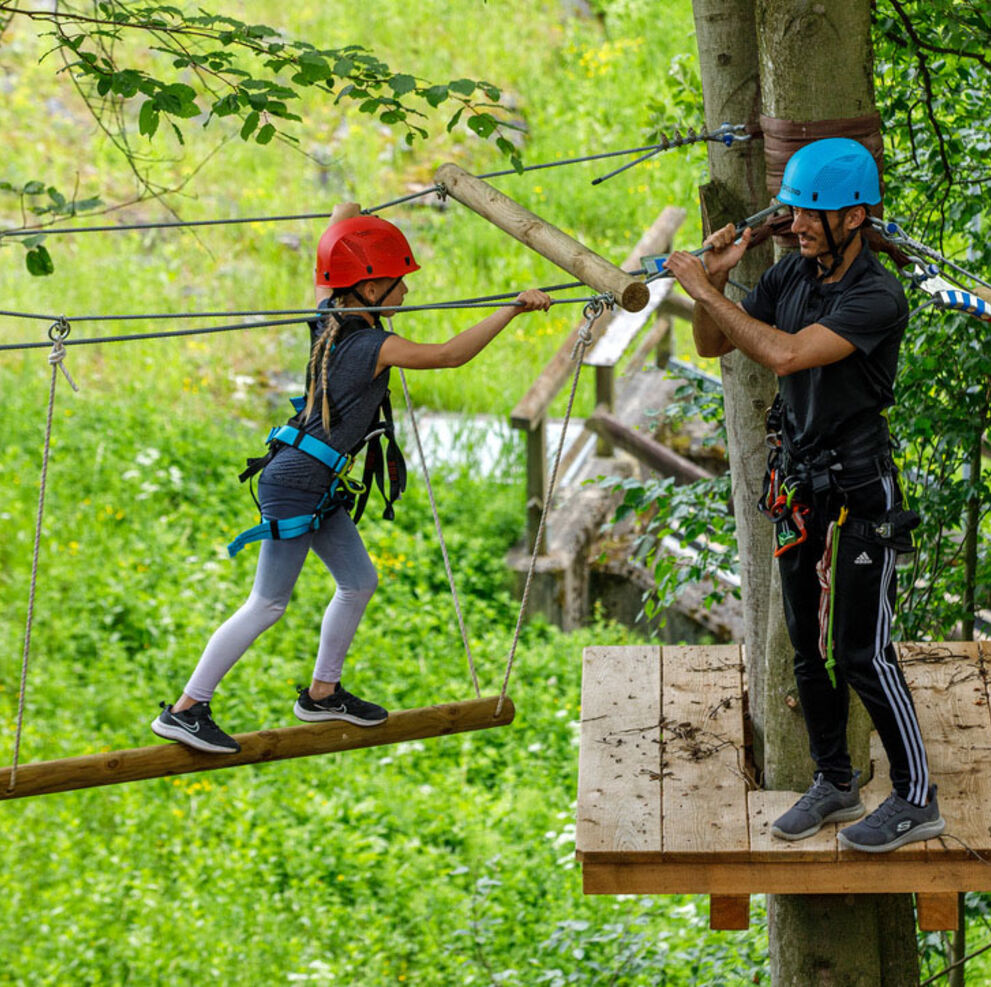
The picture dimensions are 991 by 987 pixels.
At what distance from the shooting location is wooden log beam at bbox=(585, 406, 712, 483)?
297 inches

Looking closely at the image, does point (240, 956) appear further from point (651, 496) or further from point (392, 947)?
point (651, 496)

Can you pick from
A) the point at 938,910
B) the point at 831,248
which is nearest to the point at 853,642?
the point at 938,910

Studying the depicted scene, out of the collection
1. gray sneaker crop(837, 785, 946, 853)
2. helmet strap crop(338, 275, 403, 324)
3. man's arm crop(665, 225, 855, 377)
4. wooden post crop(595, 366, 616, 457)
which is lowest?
gray sneaker crop(837, 785, 946, 853)

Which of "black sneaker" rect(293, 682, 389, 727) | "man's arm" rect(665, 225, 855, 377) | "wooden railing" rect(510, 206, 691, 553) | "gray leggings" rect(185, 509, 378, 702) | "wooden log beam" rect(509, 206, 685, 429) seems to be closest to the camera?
"man's arm" rect(665, 225, 855, 377)

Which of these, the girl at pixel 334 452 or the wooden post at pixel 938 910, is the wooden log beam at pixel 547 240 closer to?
the girl at pixel 334 452

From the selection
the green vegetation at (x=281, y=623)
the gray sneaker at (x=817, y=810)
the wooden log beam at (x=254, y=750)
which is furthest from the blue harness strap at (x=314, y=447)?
the green vegetation at (x=281, y=623)

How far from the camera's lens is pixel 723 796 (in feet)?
11.0

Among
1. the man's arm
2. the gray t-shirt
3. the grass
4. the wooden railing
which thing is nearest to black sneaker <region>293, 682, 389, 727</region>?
the gray t-shirt

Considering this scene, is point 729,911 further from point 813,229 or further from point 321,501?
point 813,229

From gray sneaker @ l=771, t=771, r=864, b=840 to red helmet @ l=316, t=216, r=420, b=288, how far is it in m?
1.47

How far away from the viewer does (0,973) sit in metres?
6.45

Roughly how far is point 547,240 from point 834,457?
791 mm

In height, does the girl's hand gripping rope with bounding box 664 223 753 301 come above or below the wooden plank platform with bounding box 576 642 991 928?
above

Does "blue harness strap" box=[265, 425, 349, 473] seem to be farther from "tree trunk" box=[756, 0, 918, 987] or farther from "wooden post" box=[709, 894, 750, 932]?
"wooden post" box=[709, 894, 750, 932]
